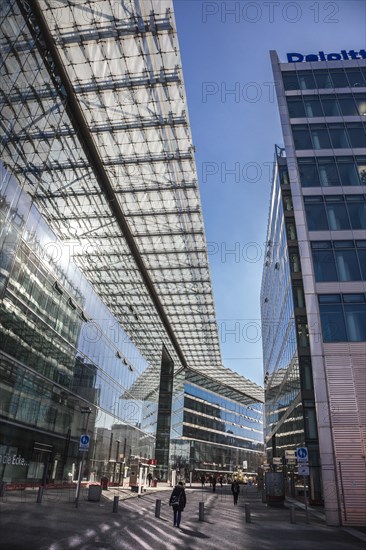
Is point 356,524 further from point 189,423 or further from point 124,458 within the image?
point 189,423

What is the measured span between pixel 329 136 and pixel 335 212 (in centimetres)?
650

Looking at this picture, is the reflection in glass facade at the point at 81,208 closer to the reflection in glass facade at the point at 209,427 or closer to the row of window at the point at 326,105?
the row of window at the point at 326,105

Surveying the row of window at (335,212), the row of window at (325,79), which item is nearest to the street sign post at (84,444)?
the row of window at (335,212)

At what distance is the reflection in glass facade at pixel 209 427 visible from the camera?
75.7 meters

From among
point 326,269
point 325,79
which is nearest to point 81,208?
point 326,269

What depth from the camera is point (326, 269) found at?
78.0 feet

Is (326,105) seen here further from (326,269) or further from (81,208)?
(81,208)

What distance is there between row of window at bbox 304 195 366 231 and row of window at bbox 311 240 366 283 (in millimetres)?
1170

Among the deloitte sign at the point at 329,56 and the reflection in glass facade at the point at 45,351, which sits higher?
the deloitte sign at the point at 329,56

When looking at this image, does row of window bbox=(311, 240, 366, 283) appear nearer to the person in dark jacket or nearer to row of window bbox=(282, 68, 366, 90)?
the person in dark jacket

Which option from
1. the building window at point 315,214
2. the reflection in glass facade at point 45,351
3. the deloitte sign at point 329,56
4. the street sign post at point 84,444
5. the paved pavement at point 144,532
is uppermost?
the deloitte sign at point 329,56

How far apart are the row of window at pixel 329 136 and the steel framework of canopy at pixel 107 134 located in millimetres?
7857

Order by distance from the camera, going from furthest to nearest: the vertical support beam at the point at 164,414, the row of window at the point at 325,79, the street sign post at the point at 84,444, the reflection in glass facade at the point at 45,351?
the vertical support beam at the point at 164,414 < the row of window at the point at 325,79 < the reflection in glass facade at the point at 45,351 < the street sign post at the point at 84,444

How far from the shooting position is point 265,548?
36.1ft
